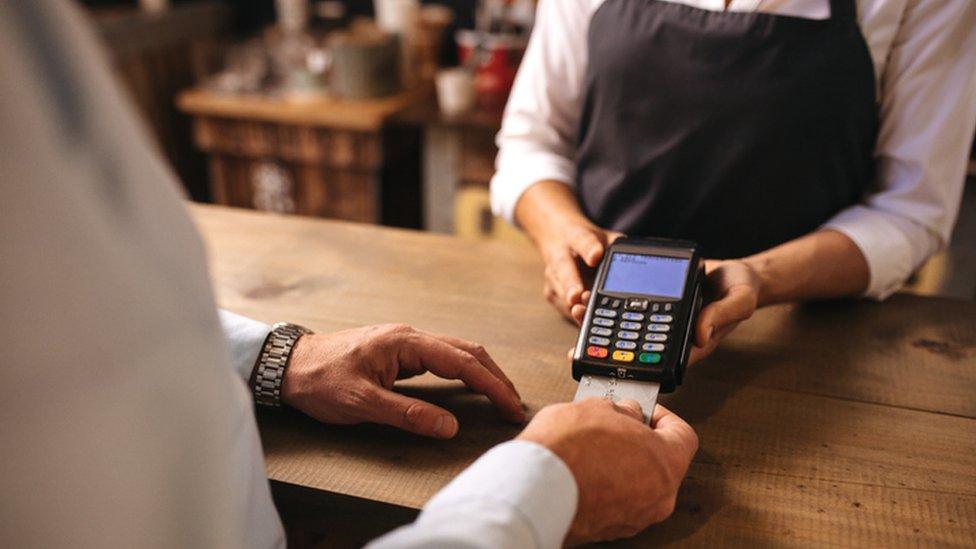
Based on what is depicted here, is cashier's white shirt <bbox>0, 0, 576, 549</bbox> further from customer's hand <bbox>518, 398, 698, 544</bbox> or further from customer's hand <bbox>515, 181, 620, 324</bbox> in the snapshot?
customer's hand <bbox>515, 181, 620, 324</bbox>

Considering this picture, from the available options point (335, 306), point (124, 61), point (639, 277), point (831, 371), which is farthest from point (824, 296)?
point (124, 61)

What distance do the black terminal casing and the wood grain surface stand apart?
6 cm

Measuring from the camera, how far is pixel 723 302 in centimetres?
81

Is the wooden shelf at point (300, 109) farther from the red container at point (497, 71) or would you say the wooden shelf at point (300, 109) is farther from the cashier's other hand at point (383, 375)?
the cashier's other hand at point (383, 375)

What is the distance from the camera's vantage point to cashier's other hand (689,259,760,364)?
2.60ft

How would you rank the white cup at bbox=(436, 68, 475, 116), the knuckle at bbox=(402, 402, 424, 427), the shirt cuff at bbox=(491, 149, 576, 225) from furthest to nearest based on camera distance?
the white cup at bbox=(436, 68, 475, 116) < the shirt cuff at bbox=(491, 149, 576, 225) < the knuckle at bbox=(402, 402, 424, 427)

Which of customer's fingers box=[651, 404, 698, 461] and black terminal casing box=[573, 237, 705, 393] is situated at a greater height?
black terminal casing box=[573, 237, 705, 393]

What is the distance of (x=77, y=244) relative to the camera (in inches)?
14.5

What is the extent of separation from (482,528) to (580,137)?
0.82 m

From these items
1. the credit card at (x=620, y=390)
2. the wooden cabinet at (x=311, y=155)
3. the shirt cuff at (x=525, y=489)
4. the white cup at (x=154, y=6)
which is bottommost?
the wooden cabinet at (x=311, y=155)

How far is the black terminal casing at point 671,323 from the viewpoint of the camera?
2.36 feet

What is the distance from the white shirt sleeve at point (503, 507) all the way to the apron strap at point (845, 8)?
71 centimetres

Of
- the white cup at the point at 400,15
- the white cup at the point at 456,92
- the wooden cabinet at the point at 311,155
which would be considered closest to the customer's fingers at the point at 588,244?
the white cup at the point at 456,92

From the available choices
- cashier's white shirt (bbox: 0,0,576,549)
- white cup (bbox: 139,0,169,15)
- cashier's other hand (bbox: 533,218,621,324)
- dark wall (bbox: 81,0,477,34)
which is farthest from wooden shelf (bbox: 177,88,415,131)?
cashier's white shirt (bbox: 0,0,576,549)
